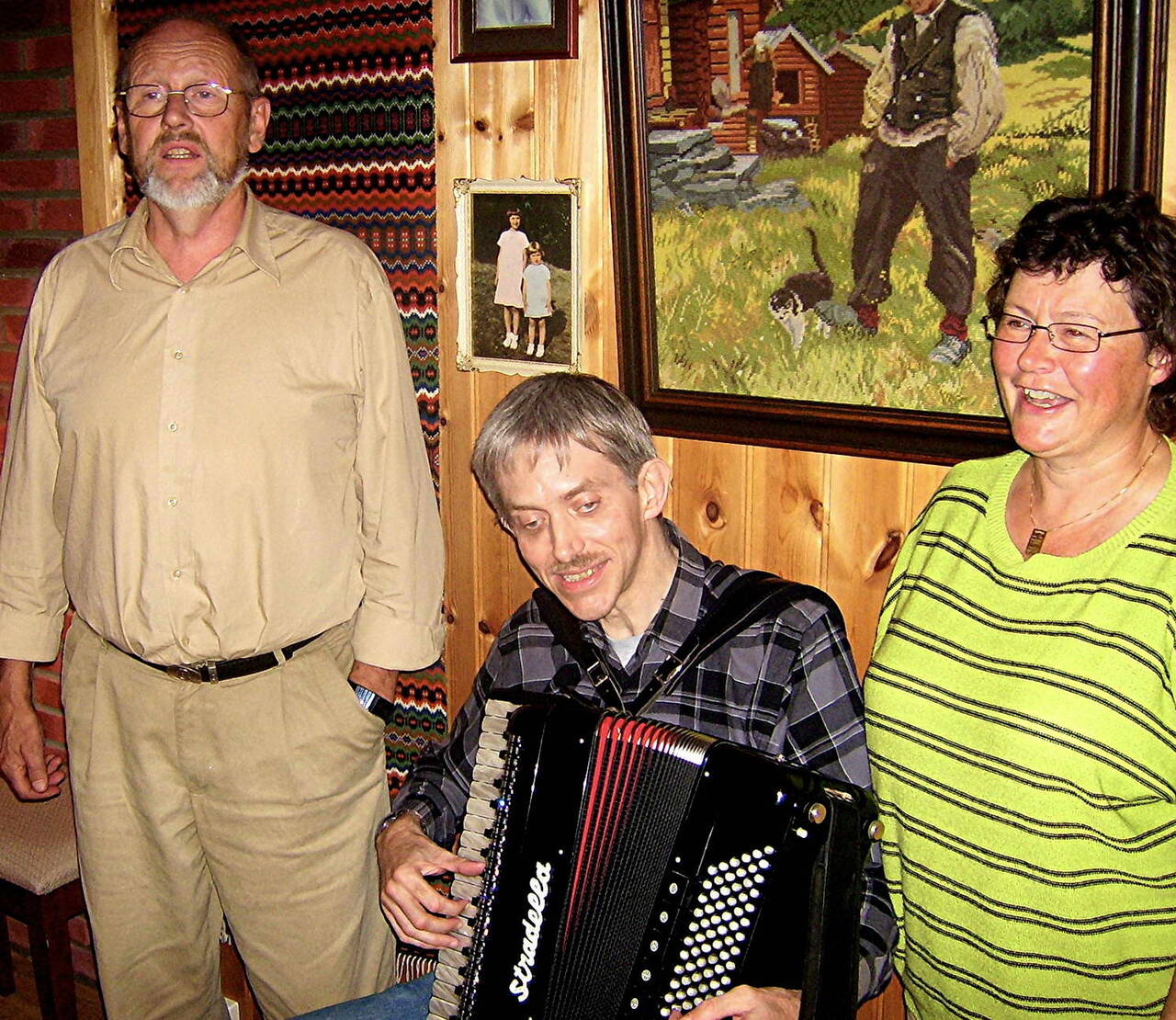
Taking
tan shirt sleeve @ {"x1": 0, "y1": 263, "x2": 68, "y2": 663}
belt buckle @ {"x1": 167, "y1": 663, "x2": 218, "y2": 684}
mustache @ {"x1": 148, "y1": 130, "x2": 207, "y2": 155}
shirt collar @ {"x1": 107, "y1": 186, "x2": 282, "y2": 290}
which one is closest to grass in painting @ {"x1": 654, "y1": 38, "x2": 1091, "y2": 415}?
shirt collar @ {"x1": 107, "y1": 186, "x2": 282, "y2": 290}

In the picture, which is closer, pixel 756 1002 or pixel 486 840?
pixel 756 1002

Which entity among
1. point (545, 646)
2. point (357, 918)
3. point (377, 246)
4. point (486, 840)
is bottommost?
point (357, 918)

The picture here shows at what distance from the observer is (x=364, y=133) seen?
217cm

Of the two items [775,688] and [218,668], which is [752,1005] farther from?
[218,668]

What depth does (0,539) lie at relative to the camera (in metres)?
2.07

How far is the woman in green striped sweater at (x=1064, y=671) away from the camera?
4.29ft

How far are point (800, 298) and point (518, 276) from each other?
0.55 meters

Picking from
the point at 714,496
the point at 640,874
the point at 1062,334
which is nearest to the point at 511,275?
the point at 714,496

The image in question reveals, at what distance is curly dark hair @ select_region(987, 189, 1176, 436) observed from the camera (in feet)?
4.30

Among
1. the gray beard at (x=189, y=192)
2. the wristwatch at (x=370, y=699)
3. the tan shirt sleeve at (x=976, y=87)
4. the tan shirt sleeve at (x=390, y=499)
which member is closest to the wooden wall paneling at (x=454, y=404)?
the tan shirt sleeve at (x=390, y=499)

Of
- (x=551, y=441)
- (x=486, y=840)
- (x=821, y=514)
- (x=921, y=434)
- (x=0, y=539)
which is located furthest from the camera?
(x=0, y=539)

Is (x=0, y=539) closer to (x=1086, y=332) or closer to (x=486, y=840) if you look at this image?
(x=486, y=840)

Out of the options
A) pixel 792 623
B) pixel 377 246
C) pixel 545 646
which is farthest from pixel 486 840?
pixel 377 246

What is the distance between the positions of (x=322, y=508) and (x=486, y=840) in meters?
0.72
